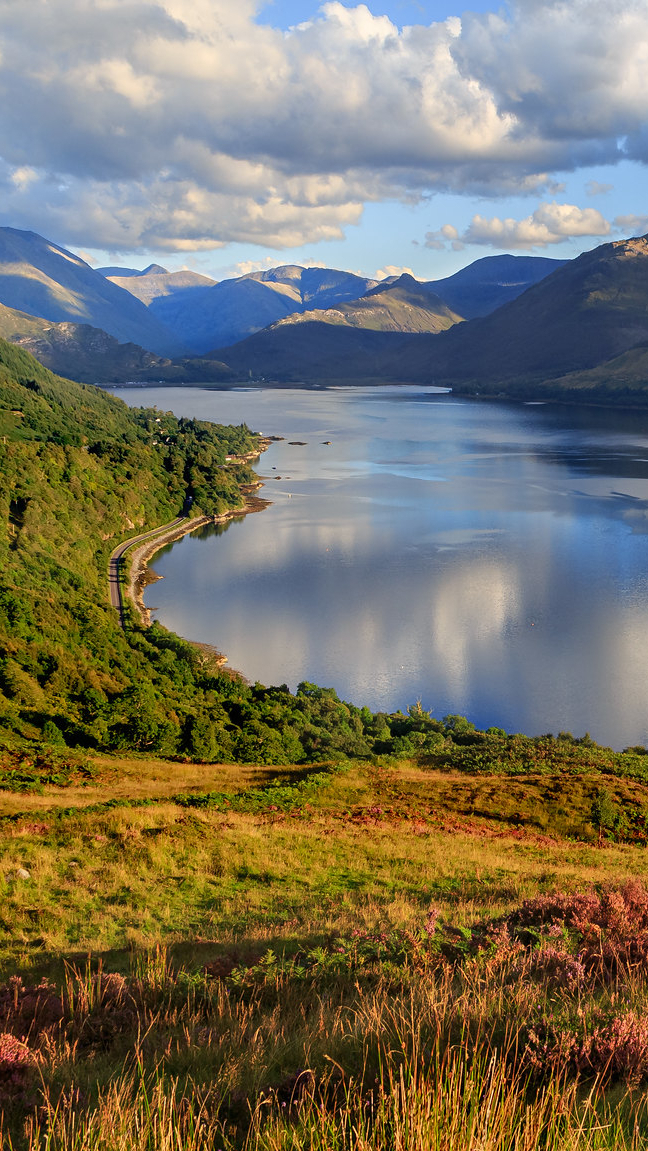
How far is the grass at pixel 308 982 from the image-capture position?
383 centimetres

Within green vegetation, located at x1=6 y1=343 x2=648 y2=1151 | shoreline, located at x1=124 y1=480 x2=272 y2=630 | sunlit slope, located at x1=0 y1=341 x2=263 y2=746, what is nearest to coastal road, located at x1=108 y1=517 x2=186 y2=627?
shoreline, located at x1=124 y1=480 x2=272 y2=630

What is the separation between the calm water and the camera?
148 ft

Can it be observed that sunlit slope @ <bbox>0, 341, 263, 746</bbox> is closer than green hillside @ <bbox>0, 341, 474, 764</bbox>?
No

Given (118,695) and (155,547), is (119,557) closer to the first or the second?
(155,547)

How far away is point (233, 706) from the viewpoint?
35.9 metres

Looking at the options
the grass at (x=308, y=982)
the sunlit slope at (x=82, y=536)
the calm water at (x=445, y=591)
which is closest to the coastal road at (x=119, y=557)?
the sunlit slope at (x=82, y=536)

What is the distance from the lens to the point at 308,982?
7.16 metres

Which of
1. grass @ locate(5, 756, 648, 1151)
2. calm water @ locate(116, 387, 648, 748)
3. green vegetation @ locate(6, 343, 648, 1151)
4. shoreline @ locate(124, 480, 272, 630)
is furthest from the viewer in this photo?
shoreline @ locate(124, 480, 272, 630)

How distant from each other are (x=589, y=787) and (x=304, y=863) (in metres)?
12.4

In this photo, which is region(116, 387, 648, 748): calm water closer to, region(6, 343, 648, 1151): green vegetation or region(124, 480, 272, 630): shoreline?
region(124, 480, 272, 630): shoreline

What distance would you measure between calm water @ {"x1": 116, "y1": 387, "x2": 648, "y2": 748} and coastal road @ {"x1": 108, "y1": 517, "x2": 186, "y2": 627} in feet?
9.78

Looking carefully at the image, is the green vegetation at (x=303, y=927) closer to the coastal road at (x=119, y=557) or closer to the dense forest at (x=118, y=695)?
the dense forest at (x=118, y=695)

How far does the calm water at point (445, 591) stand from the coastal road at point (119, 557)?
2.98m

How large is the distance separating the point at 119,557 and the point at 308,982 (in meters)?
69.3
